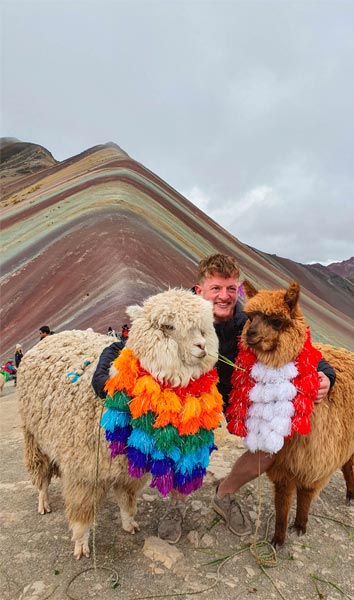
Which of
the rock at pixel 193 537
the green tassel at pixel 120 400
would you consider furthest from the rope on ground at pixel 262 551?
the green tassel at pixel 120 400

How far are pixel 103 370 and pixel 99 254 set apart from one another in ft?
42.7

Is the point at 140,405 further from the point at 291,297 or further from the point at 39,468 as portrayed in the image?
the point at 39,468

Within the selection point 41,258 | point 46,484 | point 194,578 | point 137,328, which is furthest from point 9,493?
point 41,258

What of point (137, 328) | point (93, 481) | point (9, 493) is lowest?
point (9, 493)

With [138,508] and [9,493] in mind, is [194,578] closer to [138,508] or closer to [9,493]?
[138,508]

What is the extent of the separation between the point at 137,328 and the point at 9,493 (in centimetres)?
225

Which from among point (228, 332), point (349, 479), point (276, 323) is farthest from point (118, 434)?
point (349, 479)

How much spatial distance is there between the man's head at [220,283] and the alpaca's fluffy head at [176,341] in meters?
0.48

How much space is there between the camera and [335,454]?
2646 mm

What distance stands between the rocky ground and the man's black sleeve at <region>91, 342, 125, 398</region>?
1.07 m

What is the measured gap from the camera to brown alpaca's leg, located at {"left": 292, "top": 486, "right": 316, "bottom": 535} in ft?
8.90

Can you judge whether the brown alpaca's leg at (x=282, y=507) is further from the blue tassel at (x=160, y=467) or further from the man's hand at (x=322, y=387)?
the blue tassel at (x=160, y=467)

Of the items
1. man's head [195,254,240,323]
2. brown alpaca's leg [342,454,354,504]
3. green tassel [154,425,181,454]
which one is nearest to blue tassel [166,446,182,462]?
green tassel [154,425,181,454]

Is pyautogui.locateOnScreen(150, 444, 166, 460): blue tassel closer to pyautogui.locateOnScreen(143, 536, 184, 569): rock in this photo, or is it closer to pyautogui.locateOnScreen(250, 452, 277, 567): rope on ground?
pyautogui.locateOnScreen(250, 452, 277, 567): rope on ground
